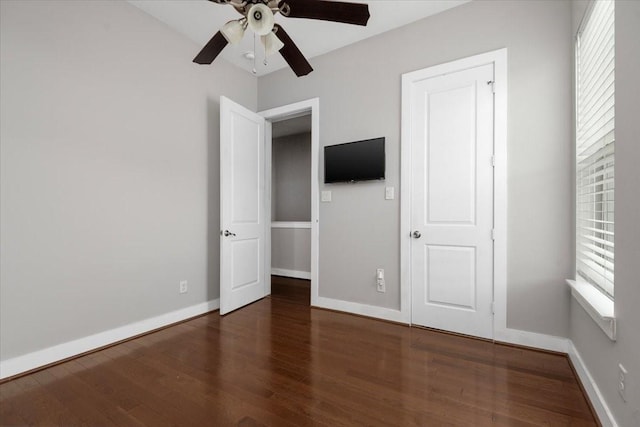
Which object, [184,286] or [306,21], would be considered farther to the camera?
[184,286]

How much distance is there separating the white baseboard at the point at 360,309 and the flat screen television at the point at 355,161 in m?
1.31

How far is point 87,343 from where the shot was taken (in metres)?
2.28

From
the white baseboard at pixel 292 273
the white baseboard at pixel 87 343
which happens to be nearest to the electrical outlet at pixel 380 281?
the white baseboard at pixel 87 343

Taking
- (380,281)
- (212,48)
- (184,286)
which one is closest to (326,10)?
(212,48)

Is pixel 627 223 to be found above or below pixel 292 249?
above

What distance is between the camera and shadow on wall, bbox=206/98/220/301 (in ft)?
10.8

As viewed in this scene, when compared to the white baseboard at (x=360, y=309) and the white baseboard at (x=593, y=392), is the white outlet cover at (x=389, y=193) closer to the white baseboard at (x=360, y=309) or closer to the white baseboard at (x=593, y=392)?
the white baseboard at (x=360, y=309)

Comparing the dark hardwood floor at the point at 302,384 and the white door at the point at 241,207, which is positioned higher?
the white door at the point at 241,207

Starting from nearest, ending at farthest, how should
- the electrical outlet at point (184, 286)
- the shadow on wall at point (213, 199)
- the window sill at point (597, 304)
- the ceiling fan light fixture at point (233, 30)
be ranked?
the window sill at point (597, 304) → the ceiling fan light fixture at point (233, 30) → the electrical outlet at point (184, 286) → the shadow on wall at point (213, 199)

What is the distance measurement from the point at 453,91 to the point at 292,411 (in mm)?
2730

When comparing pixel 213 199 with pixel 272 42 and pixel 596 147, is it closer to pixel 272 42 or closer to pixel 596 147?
pixel 272 42

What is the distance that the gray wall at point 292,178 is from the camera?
215 inches

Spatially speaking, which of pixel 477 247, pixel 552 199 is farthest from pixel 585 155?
pixel 477 247

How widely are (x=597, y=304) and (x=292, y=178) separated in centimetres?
468
